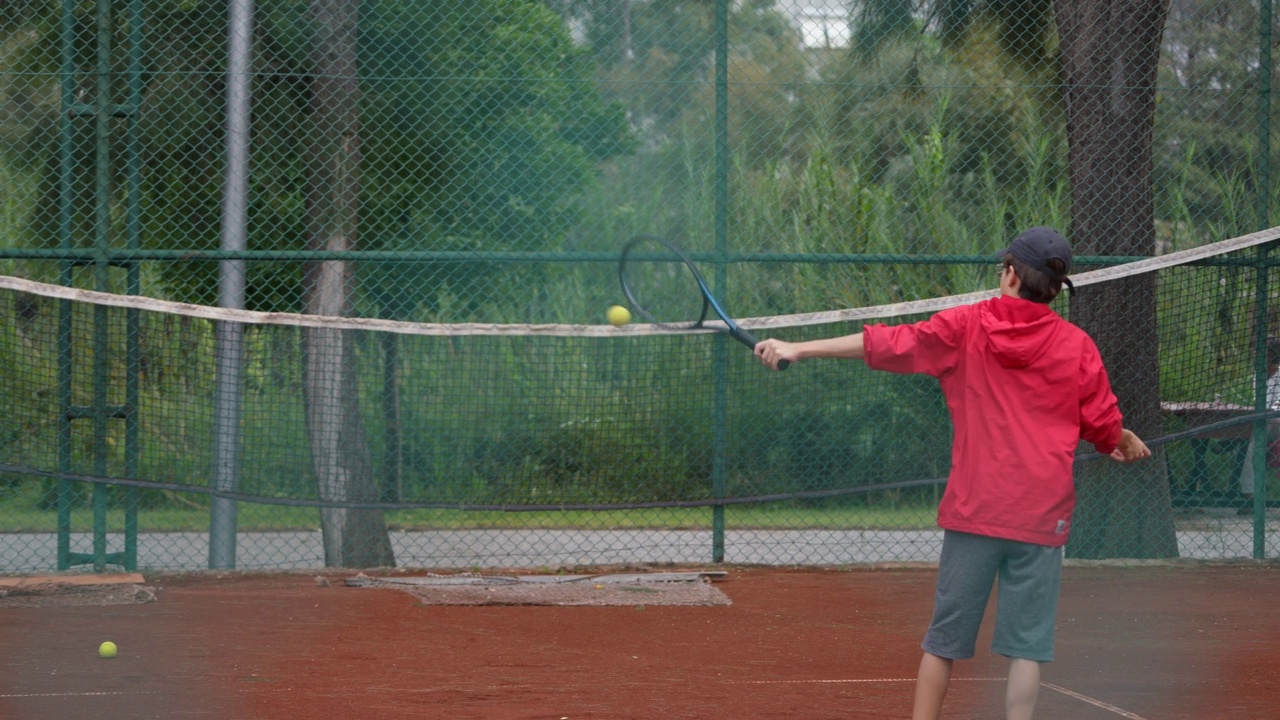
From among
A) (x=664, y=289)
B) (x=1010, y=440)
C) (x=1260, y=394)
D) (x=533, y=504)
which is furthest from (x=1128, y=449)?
(x=664, y=289)

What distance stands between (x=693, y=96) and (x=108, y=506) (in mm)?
10949

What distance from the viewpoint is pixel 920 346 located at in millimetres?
3535

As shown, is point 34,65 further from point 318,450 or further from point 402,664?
point 402,664

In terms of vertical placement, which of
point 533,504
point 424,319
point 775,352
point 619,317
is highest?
point 424,319

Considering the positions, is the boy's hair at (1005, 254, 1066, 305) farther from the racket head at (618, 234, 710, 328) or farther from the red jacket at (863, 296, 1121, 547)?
the racket head at (618, 234, 710, 328)

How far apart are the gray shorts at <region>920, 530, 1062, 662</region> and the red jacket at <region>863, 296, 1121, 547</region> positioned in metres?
0.05

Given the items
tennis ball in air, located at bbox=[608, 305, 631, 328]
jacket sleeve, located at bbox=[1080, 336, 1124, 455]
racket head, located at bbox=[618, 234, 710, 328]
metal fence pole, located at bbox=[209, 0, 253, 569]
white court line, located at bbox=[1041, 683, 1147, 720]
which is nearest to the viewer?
jacket sleeve, located at bbox=[1080, 336, 1124, 455]

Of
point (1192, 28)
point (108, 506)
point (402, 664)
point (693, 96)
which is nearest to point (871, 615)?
point (402, 664)

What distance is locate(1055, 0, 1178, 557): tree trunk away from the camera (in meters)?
7.55

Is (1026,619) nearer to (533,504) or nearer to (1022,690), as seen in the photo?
(1022,690)

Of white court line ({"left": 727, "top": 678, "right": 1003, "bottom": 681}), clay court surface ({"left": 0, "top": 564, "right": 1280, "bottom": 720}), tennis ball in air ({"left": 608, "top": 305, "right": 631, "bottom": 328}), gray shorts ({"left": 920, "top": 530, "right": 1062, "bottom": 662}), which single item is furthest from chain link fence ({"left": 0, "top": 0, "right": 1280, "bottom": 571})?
gray shorts ({"left": 920, "top": 530, "right": 1062, "bottom": 662})

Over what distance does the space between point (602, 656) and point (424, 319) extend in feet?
12.2

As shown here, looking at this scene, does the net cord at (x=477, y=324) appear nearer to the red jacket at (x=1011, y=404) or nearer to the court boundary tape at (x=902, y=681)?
the court boundary tape at (x=902, y=681)

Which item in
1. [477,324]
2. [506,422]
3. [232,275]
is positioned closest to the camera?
[477,324]
